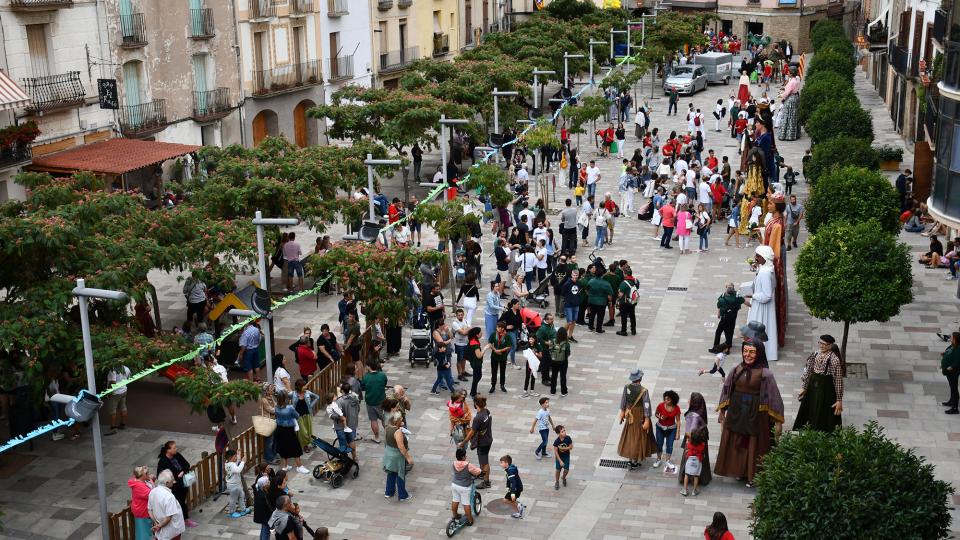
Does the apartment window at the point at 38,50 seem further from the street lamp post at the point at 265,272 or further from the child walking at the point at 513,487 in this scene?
the child walking at the point at 513,487

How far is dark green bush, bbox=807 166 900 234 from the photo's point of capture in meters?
25.9

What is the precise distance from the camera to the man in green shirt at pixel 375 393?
1923 cm

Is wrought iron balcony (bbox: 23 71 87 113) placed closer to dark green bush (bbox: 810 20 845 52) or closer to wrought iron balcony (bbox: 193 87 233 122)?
wrought iron balcony (bbox: 193 87 233 122)

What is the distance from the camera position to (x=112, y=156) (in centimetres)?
3300

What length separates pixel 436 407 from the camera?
20969 mm

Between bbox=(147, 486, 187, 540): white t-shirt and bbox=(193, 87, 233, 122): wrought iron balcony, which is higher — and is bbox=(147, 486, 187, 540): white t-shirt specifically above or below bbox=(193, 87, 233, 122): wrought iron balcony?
below

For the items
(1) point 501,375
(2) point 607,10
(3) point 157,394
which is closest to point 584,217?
(1) point 501,375

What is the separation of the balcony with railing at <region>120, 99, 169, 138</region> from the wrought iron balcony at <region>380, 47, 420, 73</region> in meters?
16.7

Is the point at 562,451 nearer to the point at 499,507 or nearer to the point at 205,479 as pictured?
the point at 499,507

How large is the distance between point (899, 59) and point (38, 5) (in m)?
31.8

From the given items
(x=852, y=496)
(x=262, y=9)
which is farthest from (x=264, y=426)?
(x=262, y=9)

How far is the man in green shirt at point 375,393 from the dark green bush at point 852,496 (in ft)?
25.9

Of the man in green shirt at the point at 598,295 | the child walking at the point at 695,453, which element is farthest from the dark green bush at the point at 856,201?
the child walking at the point at 695,453

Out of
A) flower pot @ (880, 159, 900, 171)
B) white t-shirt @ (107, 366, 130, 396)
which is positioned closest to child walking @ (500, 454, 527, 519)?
white t-shirt @ (107, 366, 130, 396)
